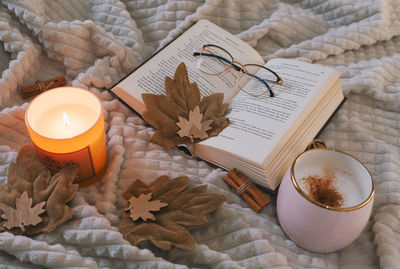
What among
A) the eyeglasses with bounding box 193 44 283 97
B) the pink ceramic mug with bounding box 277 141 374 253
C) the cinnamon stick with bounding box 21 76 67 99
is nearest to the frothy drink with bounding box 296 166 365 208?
the pink ceramic mug with bounding box 277 141 374 253

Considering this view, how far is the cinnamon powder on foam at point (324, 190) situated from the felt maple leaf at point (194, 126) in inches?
7.4

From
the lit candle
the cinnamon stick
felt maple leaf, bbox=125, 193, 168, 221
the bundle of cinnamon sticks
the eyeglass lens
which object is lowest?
the bundle of cinnamon sticks

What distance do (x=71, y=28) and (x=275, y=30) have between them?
1.36 feet

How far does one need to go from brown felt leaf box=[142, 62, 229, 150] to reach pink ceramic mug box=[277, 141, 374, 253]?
17cm

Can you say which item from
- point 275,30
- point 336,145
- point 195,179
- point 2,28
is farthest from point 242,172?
point 2,28

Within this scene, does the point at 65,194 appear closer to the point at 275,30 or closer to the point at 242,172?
the point at 242,172

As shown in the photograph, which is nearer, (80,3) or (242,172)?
(242,172)

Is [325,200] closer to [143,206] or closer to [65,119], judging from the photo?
[143,206]

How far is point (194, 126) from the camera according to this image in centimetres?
69

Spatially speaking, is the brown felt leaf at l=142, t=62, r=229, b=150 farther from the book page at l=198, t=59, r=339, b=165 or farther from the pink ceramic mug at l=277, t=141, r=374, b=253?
the pink ceramic mug at l=277, t=141, r=374, b=253

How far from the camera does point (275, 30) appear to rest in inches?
35.5

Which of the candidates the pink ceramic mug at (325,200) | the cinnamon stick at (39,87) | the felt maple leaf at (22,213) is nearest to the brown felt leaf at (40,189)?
the felt maple leaf at (22,213)

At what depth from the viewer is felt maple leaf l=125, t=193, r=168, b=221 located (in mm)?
574

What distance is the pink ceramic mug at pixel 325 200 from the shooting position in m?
0.53
